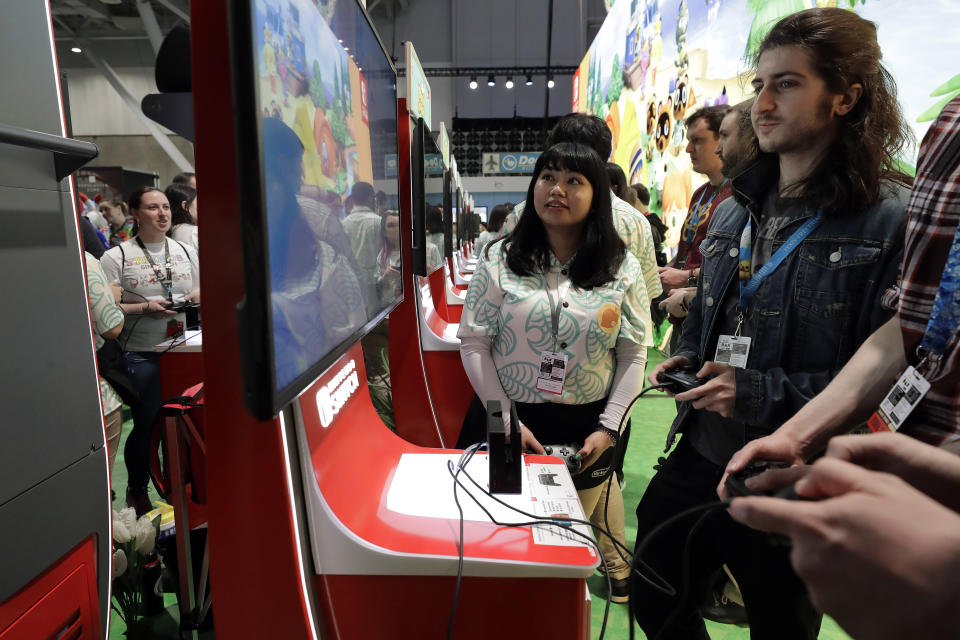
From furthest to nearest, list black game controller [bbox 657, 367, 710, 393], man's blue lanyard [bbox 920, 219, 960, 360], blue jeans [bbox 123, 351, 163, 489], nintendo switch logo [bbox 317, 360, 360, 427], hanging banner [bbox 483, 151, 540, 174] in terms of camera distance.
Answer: hanging banner [bbox 483, 151, 540, 174], blue jeans [bbox 123, 351, 163, 489], black game controller [bbox 657, 367, 710, 393], nintendo switch logo [bbox 317, 360, 360, 427], man's blue lanyard [bbox 920, 219, 960, 360]

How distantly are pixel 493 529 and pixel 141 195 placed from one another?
3008 millimetres

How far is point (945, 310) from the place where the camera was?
2.50ft

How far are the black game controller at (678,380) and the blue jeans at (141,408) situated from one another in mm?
2257

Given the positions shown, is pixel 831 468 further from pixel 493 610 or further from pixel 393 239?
pixel 393 239

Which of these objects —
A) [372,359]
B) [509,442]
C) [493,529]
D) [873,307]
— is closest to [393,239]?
[509,442]

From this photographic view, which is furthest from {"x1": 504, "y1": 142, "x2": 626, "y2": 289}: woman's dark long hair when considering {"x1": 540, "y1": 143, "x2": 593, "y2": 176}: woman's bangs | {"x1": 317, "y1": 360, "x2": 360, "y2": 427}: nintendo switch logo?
A: {"x1": 317, "y1": 360, "x2": 360, "y2": 427}: nintendo switch logo

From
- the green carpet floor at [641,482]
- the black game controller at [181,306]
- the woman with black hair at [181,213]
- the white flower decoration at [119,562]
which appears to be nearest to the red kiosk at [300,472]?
the white flower decoration at [119,562]

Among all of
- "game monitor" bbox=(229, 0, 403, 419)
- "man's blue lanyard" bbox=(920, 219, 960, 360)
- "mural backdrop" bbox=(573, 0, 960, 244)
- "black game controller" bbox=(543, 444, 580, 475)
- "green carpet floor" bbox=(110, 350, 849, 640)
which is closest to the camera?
"game monitor" bbox=(229, 0, 403, 419)

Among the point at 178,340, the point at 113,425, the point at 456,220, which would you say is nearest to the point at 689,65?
the point at 456,220

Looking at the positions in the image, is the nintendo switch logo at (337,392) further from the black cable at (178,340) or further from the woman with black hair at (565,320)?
the black cable at (178,340)

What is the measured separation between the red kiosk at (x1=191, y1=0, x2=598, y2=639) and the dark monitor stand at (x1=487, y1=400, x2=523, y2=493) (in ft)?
0.12

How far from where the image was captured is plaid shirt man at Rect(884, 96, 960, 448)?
76cm

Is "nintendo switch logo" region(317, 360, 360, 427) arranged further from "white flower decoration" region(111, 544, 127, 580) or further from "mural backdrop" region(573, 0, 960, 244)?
"mural backdrop" region(573, 0, 960, 244)

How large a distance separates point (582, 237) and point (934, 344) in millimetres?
956
